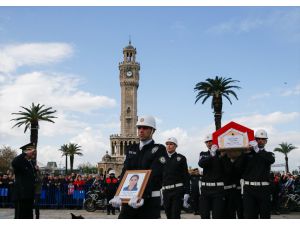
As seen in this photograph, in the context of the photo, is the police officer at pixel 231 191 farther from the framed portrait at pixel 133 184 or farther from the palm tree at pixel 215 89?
the palm tree at pixel 215 89

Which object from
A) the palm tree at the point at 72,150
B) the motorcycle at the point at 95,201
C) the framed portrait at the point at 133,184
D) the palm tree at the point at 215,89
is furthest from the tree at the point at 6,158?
the framed portrait at the point at 133,184

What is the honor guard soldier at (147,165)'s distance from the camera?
6.61m

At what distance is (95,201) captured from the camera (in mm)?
20750

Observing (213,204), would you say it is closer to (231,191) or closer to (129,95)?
(231,191)

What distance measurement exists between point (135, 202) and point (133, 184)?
0.34 m

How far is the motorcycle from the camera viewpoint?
20.6 meters

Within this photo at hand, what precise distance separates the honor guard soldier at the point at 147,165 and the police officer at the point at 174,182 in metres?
3.61

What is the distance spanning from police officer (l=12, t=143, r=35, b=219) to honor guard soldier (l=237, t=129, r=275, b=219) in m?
5.24

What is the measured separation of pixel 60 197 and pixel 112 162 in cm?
8933

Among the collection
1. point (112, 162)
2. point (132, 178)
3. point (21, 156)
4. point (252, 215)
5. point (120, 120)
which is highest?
point (120, 120)

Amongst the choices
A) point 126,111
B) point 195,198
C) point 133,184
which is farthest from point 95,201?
point 126,111

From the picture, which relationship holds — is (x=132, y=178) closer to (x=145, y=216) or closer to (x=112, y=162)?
(x=145, y=216)
